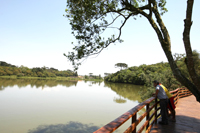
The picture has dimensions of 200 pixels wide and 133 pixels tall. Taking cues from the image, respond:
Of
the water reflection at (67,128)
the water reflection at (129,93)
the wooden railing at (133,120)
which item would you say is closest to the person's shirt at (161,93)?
the wooden railing at (133,120)

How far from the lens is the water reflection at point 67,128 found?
8.25 m

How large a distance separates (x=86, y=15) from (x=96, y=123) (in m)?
7.71

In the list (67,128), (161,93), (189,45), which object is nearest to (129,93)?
(67,128)

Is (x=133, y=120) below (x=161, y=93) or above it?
below

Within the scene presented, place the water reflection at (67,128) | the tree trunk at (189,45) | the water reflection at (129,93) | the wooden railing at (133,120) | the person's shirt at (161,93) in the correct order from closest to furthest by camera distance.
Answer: the wooden railing at (133,120)
the tree trunk at (189,45)
the person's shirt at (161,93)
the water reflection at (67,128)
the water reflection at (129,93)

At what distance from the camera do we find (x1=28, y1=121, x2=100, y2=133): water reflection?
27.1 feet

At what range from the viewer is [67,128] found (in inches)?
343

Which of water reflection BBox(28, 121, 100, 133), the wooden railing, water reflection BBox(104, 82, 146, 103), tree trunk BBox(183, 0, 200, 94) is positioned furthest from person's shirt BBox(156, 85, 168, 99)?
water reflection BBox(104, 82, 146, 103)

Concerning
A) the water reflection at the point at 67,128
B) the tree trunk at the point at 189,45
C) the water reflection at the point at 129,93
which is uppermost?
the tree trunk at the point at 189,45

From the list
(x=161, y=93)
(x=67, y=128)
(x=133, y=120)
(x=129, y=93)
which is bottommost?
(x=129, y=93)

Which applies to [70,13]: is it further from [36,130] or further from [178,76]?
[36,130]

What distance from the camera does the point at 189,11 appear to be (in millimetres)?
2773

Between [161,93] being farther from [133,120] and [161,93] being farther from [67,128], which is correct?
[67,128]

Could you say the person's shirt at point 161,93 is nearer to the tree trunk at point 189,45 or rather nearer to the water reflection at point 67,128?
the tree trunk at point 189,45
